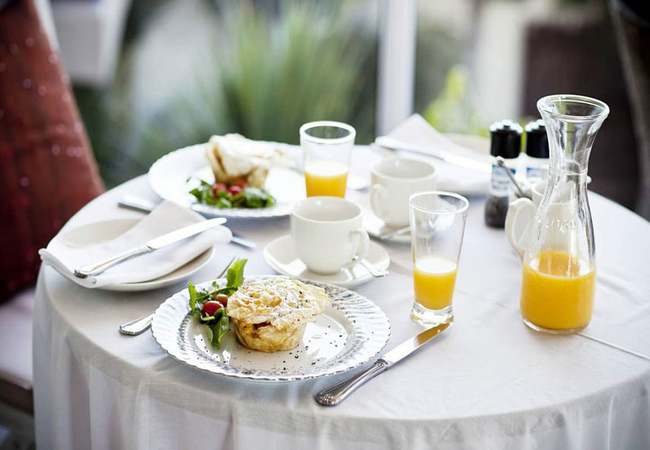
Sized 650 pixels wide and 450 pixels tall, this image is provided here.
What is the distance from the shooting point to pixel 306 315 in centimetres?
115

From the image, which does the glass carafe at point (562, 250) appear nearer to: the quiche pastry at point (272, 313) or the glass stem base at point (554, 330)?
the glass stem base at point (554, 330)

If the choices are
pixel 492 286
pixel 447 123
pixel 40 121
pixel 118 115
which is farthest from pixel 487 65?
pixel 492 286

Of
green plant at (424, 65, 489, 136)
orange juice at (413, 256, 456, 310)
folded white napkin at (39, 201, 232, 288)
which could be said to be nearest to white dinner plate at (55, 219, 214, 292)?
folded white napkin at (39, 201, 232, 288)

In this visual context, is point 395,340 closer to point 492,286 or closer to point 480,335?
point 480,335

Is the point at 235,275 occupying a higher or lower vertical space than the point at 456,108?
higher

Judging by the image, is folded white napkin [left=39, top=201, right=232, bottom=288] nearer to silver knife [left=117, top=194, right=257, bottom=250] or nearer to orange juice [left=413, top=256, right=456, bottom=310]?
silver knife [left=117, top=194, right=257, bottom=250]

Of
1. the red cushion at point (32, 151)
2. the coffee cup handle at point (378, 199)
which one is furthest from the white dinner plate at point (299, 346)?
the red cushion at point (32, 151)

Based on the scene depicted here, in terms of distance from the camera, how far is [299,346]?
1.18 meters

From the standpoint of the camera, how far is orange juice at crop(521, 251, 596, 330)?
1218mm

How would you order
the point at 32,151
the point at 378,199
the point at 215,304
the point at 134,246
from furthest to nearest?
the point at 32,151 → the point at 378,199 → the point at 134,246 → the point at 215,304

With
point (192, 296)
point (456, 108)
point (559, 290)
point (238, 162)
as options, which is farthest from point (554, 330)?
point (456, 108)

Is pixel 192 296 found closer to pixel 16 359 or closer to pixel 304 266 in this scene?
pixel 304 266

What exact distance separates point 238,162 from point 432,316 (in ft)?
2.17

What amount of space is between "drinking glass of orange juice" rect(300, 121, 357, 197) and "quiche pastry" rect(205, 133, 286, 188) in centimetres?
14
